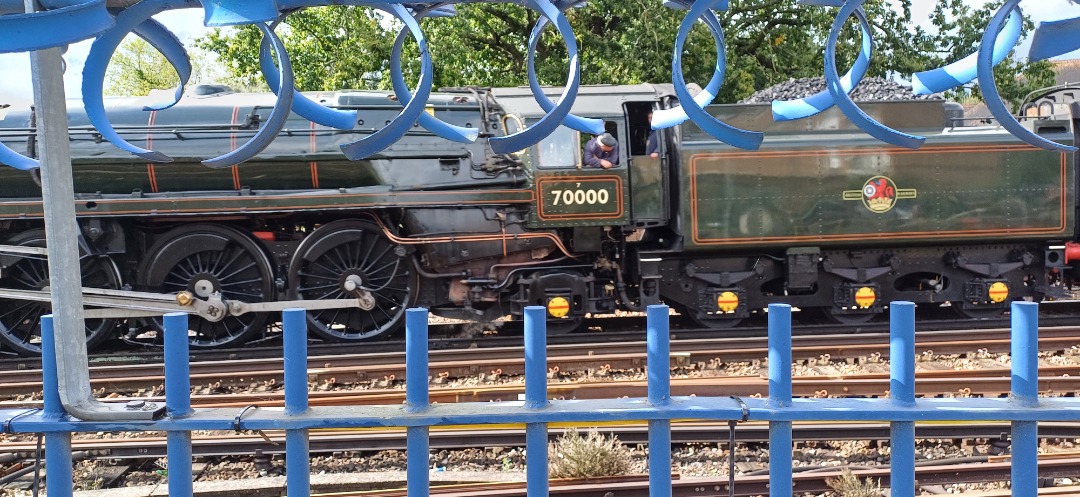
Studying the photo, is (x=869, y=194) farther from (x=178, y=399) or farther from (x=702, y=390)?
(x=178, y=399)

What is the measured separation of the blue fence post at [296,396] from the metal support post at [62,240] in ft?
1.23

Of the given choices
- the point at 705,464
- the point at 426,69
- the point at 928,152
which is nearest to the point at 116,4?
the point at 426,69

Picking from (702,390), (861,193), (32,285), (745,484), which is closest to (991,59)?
(745,484)

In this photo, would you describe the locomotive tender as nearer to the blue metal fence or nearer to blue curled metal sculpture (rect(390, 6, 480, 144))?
blue curled metal sculpture (rect(390, 6, 480, 144))

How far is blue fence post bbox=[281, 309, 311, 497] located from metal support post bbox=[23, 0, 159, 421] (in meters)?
0.37

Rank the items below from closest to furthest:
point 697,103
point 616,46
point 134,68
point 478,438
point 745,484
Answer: point 697,103 < point 745,484 < point 478,438 < point 616,46 < point 134,68

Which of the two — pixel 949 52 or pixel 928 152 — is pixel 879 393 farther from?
pixel 949 52

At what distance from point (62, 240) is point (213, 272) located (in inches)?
241

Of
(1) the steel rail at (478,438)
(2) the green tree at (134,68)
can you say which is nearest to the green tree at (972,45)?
(1) the steel rail at (478,438)

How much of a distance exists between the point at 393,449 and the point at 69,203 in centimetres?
281

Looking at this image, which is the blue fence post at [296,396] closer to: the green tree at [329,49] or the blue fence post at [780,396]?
the blue fence post at [780,396]

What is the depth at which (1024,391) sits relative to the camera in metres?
2.18

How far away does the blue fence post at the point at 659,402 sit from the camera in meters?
2.20

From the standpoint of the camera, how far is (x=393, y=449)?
4.59 m
